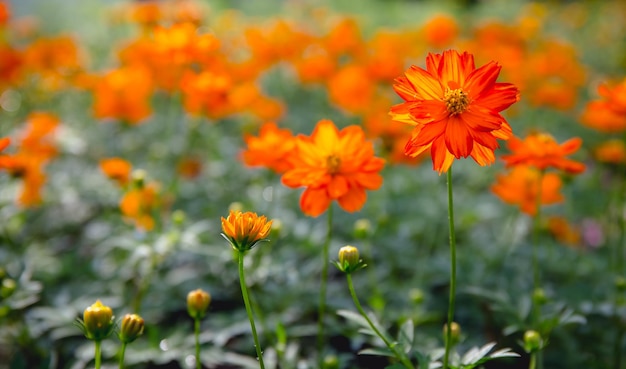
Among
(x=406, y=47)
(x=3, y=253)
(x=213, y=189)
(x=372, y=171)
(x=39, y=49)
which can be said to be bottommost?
(x=3, y=253)

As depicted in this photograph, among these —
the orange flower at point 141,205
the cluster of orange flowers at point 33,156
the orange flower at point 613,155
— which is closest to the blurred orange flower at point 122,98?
the cluster of orange flowers at point 33,156

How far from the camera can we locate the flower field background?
4.05 ft

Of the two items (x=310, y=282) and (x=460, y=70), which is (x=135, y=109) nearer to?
(x=310, y=282)

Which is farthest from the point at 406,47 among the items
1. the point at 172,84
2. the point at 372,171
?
the point at 372,171

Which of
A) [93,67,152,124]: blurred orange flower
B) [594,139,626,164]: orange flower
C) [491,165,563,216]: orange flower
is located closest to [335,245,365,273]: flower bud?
[491,165,563,216]: orange flower

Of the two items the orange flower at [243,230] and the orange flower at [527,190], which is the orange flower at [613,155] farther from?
the orange flower at [243,230]

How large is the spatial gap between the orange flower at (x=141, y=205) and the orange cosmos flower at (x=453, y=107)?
0.92 m

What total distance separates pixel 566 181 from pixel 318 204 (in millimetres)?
984

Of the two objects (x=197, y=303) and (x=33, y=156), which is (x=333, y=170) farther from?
(x=33, y=156)

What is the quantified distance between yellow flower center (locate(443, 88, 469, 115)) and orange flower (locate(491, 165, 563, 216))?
2.43 ft

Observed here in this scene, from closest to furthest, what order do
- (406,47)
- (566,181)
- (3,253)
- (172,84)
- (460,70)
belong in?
(460,70)
(566,181)
(3,253)
(172,84)
(406,47)

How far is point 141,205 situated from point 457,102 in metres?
1.03

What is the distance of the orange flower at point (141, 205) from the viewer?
1.69 meters

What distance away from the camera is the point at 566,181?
1798 millimetres
